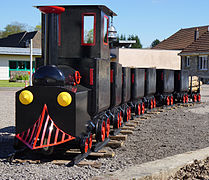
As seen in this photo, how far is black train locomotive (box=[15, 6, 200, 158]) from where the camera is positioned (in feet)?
16.7

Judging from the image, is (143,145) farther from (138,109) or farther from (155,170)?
(138,109)

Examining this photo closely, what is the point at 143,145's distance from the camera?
6.50 m

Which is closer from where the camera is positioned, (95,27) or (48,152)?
(48,152)

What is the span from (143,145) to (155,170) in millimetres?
2412

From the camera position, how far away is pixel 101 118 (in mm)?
6316


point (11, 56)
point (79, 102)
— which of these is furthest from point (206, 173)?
point (11, 56)

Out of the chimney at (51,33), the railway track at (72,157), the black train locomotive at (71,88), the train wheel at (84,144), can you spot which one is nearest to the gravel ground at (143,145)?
the railway track at (72,157)

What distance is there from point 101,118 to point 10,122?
3.56 m

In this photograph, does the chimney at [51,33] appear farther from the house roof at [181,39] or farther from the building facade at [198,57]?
the house roof at [181,39]

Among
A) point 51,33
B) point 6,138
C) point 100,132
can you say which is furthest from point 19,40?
point 51,33

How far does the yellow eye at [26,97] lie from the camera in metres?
5.12

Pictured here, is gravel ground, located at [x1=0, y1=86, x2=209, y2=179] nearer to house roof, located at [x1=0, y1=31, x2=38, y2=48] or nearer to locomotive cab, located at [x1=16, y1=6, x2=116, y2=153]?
locomotive cab, located at [x1=16, y1=6, x2=116, y2=153]

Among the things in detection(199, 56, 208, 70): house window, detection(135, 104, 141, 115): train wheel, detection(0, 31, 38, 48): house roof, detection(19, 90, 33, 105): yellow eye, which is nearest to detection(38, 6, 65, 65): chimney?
detection(19, 90, 33, 105): yellow eye

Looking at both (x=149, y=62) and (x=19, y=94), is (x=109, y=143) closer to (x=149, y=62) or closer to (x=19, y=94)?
(x=19, y=94)
